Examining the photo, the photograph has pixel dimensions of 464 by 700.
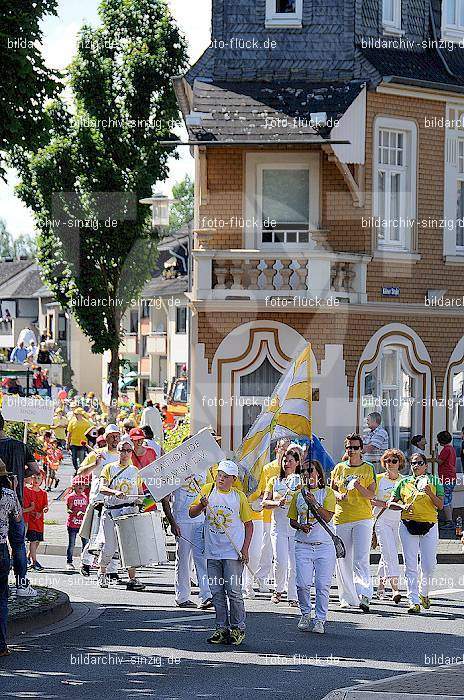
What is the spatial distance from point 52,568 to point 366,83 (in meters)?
10.2

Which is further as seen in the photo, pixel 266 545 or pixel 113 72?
pixel 113 72

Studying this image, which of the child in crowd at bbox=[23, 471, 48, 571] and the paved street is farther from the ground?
the child in crowd at bbox=[23, 471, 48, 571]

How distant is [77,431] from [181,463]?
18295 mm

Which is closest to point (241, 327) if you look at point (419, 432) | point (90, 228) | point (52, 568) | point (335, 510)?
point (419, 432)

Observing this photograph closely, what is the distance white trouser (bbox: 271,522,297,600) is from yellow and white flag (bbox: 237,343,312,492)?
2.29ft

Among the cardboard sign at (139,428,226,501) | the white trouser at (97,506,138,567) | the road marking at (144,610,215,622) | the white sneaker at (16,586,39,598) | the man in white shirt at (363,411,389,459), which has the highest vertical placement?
the cardboard sign at (139,428,226,501)

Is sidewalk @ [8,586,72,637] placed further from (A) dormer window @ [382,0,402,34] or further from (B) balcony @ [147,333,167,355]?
(B) balcony @ [147,333,167,355]

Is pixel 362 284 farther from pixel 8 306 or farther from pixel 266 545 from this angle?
pixel 8 306

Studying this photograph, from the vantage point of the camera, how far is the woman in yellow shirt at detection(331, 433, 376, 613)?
1675cm

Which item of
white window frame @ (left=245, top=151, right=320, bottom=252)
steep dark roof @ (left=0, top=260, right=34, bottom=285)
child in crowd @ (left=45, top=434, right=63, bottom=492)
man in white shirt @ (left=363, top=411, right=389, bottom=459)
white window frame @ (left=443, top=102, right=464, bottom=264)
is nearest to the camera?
man in white shirt @ (left=363, top=411, right=389, bottom=459)

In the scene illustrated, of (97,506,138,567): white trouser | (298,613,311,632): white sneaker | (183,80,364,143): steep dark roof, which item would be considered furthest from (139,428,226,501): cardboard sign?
(183,80,364,143): steep dark roof

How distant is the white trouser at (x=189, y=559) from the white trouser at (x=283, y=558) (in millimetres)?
1041

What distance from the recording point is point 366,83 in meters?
25.9

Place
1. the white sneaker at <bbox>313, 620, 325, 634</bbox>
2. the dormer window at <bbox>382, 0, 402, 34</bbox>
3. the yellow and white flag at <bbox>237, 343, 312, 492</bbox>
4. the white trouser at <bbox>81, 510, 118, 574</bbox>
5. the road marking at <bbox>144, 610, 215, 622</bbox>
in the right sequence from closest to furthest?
1. the white sneaker at <bbox>313, 620, 325, 634</bbox>
2. the road marking at <bbox>144, 610, 215, 622</bbox>
3. the yellow and white flag at <bbox>237, 343, 312, 492</bbox>
4. the white trouser at <bbox>81, 510, 118, 574</bbox>
5. the dormer window at <bbox>382, 0, 402, 34</bbox>
